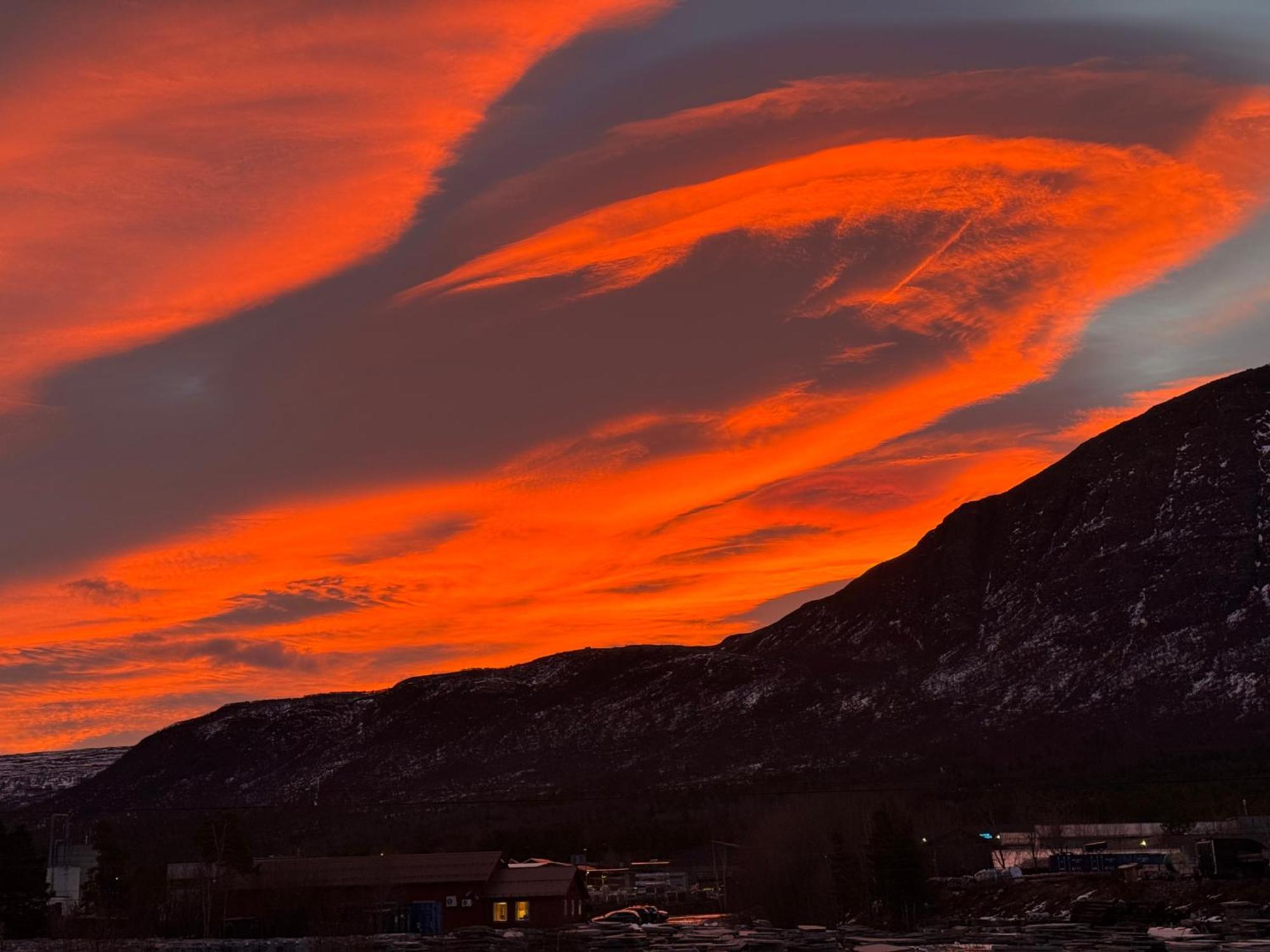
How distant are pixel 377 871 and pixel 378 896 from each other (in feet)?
6.91

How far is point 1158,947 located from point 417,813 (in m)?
132

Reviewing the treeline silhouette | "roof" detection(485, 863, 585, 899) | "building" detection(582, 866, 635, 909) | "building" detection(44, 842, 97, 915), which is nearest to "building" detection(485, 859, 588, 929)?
"roof" detection(485, 863, 585, 899)

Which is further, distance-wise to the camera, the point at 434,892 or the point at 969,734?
the point at 969,734

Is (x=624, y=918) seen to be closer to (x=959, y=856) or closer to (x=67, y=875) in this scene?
(x=959, y=856)

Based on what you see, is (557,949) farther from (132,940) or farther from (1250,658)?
(1250,658)

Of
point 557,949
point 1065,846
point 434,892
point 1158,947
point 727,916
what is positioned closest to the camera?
point 1158,947

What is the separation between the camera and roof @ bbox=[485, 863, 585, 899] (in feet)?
285

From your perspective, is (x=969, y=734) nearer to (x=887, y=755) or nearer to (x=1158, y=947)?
(x=887, y=755)

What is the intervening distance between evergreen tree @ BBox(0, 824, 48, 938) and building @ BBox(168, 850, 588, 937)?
360 inches

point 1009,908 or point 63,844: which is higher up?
point 63,844

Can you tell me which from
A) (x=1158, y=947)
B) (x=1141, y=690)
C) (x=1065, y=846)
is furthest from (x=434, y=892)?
(x=1141, y=690)

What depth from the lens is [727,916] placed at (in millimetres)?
99562

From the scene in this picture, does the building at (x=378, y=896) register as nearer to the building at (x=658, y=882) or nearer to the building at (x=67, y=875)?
the building at (x=67, y=875)

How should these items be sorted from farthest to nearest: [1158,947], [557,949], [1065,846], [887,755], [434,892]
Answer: [887,755] → [1065,846] → [434,892] → [557,949] → [1158,947]
